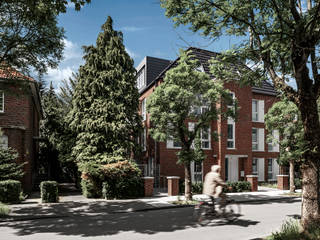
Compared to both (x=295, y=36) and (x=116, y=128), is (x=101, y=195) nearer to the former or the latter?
(x=116, y=128)

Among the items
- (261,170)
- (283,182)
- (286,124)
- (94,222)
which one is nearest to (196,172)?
(283,182)

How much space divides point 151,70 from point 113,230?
21.9 metres

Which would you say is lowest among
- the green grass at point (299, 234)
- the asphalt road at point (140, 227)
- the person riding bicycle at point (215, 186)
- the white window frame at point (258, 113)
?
the asphalt road at point (140, 227)

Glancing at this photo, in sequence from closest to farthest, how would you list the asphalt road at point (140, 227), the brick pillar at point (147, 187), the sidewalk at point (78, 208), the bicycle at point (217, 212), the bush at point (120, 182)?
1. the asphalt road at point (140, 227)
2. the bicycle at point (217, 212)
3. the sidewalk at point (78, 208)
4. the bush at point (120, 182)
5. the brick pillar at point (147, 187)

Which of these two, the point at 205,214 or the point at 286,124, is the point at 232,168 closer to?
the point at 286,124

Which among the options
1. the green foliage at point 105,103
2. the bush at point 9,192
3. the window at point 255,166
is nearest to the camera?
the bush at point 9,192

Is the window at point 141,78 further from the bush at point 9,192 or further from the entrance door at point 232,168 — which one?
the bush at point 9,192

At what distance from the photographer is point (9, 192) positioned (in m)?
13.9

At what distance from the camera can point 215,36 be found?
8078mm

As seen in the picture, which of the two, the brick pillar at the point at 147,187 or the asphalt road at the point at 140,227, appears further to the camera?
the brick pillar at the point at 147,187

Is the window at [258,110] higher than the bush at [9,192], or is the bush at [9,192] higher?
the window at [258,110]

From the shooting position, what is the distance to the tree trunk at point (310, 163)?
6.70 meters

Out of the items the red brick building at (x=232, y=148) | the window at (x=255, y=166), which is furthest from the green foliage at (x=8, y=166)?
the window at (x=255, y=166)

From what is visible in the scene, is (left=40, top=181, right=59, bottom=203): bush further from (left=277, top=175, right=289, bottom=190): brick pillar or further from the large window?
the large window
